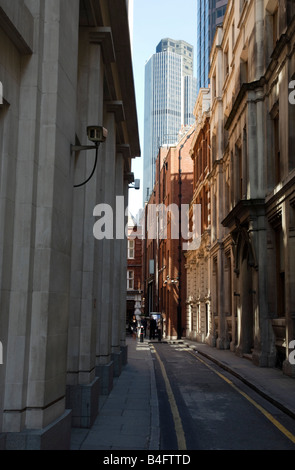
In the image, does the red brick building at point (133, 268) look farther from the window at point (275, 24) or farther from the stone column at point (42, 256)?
the stone column at point (42, 256)

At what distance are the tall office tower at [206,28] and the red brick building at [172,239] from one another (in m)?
67.6

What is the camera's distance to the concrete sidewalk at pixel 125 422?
8.14 meters

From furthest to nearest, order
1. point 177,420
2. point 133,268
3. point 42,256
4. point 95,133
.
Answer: point 133,268, point 177,420, point 95,133, point 42,256

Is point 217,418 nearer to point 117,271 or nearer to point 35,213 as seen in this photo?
point 35,213

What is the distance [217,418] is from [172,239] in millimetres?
40375

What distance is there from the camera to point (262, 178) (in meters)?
21.0

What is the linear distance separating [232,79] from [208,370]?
52.2ft

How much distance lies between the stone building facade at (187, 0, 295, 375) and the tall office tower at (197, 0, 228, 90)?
329 ft

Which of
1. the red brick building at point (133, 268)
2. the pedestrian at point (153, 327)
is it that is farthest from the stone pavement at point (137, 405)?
the red brick building at point (133, 268)

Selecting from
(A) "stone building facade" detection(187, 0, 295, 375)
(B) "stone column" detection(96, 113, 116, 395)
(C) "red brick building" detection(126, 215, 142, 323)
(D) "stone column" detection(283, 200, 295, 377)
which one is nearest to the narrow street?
(B) "stone column" detection(96, 113, 116, 395)

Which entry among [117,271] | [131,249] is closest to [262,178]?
[117,271]

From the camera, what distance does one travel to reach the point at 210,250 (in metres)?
34.1

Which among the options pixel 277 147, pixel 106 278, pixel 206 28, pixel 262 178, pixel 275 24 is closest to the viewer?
pixel 106 278

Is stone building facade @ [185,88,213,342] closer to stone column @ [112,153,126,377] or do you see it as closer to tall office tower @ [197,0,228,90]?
stone column @ [112,153,126,377]
